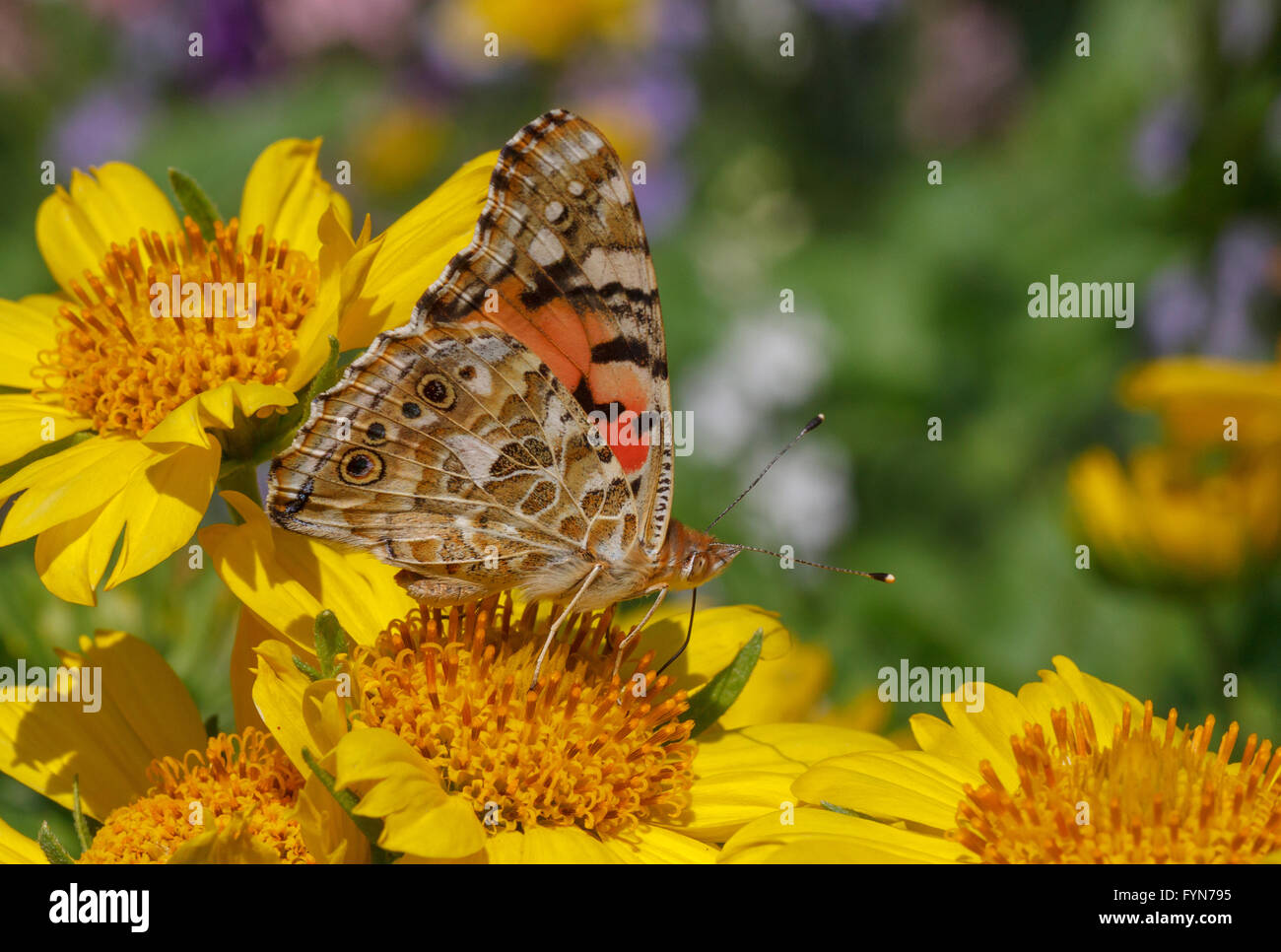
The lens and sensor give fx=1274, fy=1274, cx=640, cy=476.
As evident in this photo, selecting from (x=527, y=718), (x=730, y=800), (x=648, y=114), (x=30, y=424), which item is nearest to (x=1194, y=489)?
(x=730, y=800)

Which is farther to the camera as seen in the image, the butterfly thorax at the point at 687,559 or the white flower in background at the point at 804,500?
the white flower in background at the point at 804,500

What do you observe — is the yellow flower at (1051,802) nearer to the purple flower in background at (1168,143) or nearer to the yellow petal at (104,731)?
the yellow petal at (104,731)

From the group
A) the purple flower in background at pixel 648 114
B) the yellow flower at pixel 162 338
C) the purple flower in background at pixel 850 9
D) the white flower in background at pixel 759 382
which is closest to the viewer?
the yellow flower at pixel 162 338

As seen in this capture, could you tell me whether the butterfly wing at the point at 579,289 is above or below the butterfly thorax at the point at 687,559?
above

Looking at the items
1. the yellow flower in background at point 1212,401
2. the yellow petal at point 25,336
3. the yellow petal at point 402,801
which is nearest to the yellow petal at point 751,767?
the yellow petal at point 402,801

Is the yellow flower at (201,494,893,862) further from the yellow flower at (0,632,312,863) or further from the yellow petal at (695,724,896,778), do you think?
the yellow flower at (0,632,312,863)

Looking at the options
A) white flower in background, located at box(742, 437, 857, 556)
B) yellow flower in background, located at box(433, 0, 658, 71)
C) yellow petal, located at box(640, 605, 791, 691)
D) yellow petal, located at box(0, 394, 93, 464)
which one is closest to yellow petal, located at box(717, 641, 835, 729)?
yellow petal, located at box(640, 605, 791, 691)

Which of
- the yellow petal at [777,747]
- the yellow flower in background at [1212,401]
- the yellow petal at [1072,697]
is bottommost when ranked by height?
the yellow petal at [777,747]
